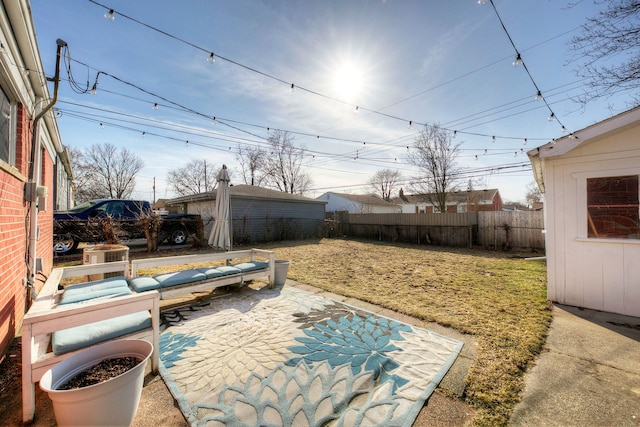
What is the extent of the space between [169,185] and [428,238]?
35.3 m

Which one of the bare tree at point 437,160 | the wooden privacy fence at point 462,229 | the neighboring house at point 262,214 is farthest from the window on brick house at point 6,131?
the bare tree at point 437,160

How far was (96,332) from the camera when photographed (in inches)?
80.6

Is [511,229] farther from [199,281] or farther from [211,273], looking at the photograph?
[199,281]

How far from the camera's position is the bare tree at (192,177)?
113 ft

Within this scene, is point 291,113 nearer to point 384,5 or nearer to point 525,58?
point 384,5

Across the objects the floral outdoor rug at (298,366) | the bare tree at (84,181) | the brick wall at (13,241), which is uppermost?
the bare tree at (84,181)

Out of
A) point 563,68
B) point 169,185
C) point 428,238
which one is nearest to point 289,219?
point 428,238

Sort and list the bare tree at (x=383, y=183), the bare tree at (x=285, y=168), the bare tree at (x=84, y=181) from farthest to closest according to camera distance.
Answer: the bare tree at (x=383, y=183)
the bare tree at (x=285, y=168)
the bare tree at (x=84, y=181)

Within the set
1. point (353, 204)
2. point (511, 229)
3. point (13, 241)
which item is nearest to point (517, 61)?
point (13, 241)

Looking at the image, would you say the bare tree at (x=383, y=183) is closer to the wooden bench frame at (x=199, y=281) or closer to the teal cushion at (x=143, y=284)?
the wooden bench frame at (x=199, y=281)

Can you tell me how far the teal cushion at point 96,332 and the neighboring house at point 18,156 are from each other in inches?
37.8

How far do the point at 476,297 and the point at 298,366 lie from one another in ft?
12.1

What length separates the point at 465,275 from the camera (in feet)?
20.3

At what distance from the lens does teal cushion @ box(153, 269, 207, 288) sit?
3.64 m
